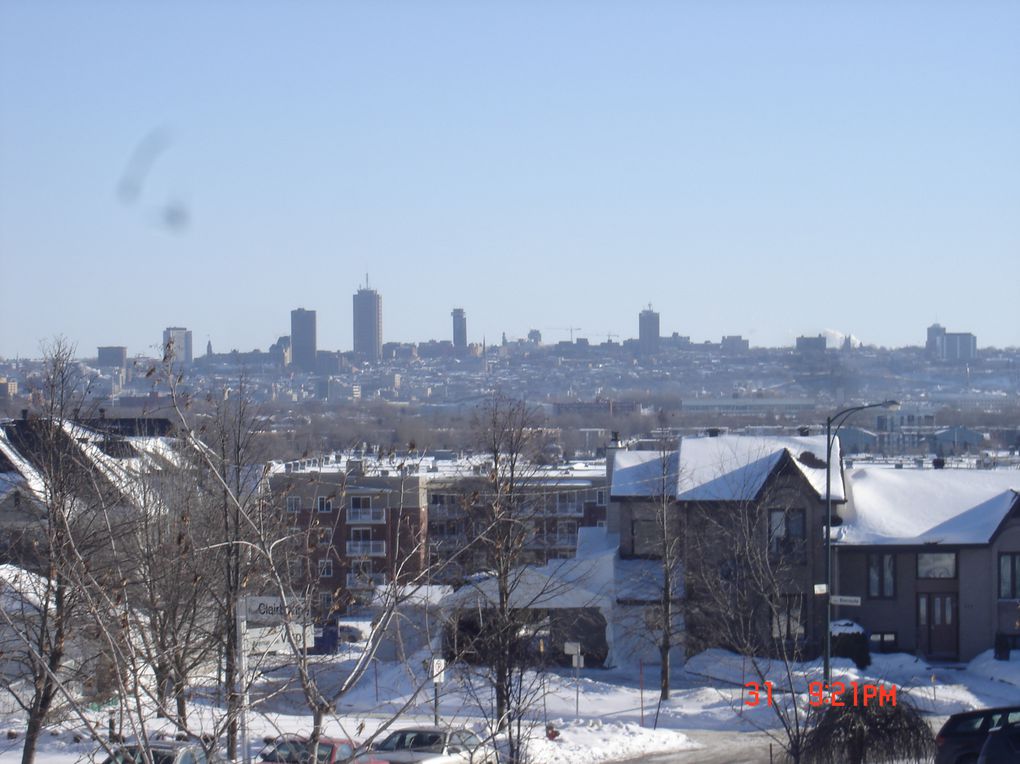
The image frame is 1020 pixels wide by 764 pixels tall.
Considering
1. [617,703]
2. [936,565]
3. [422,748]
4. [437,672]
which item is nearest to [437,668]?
[422,748]

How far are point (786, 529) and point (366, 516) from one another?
21.3m

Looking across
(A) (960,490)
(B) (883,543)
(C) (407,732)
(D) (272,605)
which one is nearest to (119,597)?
(D) (272,605)

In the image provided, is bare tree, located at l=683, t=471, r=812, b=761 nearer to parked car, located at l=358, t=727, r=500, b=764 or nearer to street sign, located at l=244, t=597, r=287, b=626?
parked car, located at l=358, t=727, r=500, b=764

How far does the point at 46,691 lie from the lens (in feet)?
44.4

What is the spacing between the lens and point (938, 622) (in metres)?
35.1

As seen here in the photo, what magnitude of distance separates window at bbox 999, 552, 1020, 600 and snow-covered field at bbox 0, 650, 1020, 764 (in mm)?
1915

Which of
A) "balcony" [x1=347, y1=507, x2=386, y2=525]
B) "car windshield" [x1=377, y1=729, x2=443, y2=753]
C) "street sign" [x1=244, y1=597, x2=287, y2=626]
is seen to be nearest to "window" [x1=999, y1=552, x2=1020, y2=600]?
"car windshield" [x1=377, y1=729, x2=443, y2=753]

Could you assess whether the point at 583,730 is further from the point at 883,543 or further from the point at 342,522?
the point at 342,522

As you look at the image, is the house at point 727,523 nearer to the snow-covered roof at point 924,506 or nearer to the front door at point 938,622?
the snow-covered roof at point 924,506

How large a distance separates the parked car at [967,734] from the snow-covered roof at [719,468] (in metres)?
15.9

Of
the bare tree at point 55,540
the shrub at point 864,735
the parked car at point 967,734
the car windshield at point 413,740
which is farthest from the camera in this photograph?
the car windshield at point 413,740

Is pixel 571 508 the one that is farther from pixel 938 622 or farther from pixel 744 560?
pixel 744 560

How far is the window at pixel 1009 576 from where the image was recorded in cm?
3506
